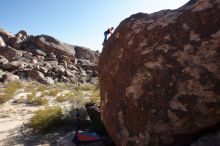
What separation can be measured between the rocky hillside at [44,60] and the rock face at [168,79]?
65.4ft

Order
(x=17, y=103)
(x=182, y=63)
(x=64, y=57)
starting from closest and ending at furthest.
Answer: (x=182, y=63) < (x=17, y=103) < (x=64, y=57)

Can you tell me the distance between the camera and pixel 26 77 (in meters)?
26.5

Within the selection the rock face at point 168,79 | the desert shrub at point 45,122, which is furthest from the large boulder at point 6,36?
the rock face at point 168,79

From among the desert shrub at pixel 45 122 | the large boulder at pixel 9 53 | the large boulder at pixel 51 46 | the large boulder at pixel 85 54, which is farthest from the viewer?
the large boulder at pixel 85 54

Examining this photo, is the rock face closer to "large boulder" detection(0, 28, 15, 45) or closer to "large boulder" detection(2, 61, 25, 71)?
"large boulder" detection(2, 61, 25, 71)

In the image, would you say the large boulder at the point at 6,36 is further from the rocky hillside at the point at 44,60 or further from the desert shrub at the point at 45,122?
the desert shrub at the point at 45,122

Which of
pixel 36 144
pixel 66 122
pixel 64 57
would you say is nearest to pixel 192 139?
pixel 36 144

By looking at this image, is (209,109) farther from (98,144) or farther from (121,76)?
(98,144)

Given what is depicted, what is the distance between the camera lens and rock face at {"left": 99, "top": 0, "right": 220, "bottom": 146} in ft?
10.9

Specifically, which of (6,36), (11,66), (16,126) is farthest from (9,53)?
(16,126)

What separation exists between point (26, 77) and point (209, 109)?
24.6 metres

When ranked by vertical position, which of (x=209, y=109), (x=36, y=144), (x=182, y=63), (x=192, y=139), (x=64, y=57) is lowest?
(x=36, y=144)

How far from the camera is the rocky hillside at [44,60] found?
27.1 meters

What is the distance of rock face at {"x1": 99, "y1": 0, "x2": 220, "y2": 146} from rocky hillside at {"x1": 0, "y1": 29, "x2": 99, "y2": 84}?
65.4 ft
